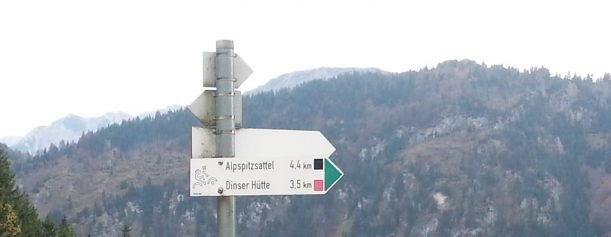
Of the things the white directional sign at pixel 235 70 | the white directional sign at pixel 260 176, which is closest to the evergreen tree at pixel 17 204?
the white directional sign at pixel 260 176

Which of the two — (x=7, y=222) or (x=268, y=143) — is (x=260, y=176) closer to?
(x=268, y=143)

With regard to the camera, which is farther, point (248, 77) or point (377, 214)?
point (377, 214)

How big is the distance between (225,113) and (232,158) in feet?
1.07

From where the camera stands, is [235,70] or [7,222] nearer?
[235,70]

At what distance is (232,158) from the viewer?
21.5 ft

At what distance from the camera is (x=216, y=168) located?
6.53 meters

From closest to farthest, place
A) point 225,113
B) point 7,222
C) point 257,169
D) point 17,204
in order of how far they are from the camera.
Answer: point 225,113, point 257,169, point 7,222, point 17,204

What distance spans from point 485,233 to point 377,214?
24.0 metres

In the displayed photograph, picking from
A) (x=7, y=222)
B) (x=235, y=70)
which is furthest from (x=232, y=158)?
(x=7, y=222)

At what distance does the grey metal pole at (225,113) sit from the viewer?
6.47 metres

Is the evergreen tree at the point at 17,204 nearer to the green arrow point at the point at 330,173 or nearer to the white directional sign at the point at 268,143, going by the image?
the white directional sign at the point at 268,143

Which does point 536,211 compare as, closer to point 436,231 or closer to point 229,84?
point 436,231

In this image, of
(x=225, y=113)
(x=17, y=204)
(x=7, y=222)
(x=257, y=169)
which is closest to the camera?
(x=225, y=113)

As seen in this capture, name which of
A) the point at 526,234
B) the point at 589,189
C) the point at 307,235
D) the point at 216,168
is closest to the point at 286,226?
the point at 307,235
